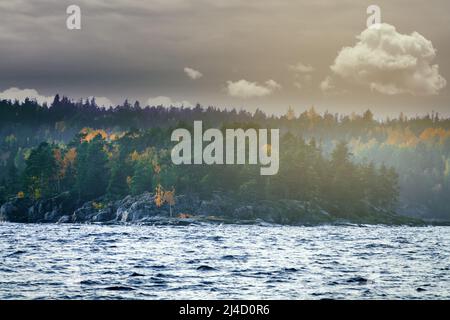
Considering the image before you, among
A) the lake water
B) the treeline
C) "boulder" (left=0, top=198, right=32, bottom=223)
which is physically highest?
the treeline

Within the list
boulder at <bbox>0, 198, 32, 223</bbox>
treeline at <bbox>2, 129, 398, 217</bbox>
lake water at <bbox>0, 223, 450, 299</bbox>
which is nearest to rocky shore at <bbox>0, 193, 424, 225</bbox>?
boulder at <bbox>0, 198, 32, 223</bbox>

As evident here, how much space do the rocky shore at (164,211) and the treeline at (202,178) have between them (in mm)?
3472

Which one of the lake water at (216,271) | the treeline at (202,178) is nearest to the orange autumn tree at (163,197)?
the treeline at (202,178)

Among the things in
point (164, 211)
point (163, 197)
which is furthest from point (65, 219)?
point (163, 197)

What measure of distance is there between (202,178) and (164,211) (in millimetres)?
15356

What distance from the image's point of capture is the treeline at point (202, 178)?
16212 centimetres

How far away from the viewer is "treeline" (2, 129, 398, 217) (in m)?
162

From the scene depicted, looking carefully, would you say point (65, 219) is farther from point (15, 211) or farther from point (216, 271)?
point (216, 271)

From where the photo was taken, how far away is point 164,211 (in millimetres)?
149250

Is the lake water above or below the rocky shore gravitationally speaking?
above

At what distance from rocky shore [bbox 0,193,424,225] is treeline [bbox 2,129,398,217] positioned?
11.4 ft

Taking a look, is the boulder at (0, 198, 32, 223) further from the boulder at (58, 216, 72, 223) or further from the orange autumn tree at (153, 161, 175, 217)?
the orange autumn tree at (153, 161, 175, 217)

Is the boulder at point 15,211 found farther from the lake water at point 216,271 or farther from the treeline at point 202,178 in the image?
the lake water at point 216,271
